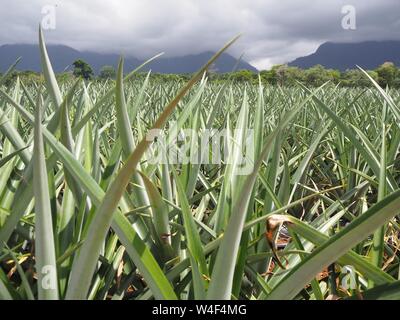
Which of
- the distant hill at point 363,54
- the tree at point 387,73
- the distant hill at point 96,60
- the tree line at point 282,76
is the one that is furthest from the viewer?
the distant hill at point 363,54

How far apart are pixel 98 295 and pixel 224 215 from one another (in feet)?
0.64

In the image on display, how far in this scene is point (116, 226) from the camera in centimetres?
34

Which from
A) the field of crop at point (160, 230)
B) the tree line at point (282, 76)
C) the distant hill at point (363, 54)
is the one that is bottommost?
the field of crop at point (160, 230)

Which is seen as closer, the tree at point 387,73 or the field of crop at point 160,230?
the field of crop at point 160,230

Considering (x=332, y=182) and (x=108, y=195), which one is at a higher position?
(x=108, y=195)

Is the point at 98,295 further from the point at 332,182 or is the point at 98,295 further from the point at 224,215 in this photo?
the point at 332,182

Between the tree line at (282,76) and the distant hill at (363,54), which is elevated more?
the distant hill at (363,54)

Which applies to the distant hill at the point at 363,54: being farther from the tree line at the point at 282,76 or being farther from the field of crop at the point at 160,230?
the field of crop at the point at 160,230

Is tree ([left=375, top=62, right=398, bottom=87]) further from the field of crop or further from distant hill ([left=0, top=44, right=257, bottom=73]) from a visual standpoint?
the field of crop

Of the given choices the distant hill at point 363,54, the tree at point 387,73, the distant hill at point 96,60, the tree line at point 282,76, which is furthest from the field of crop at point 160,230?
the distant hill at point 363,54

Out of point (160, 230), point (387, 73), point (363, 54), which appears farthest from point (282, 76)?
point (363, 54)

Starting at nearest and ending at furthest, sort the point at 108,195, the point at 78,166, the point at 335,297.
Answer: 1. the point at 108,195
2. the point at 78,166
3. the point at 335,297

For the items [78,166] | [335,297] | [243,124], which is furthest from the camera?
[243,124]
